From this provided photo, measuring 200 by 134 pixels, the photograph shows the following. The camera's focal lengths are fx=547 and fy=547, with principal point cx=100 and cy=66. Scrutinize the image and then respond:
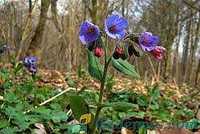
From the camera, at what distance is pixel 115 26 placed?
197cm

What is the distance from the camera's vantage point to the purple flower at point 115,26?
195 centimetres

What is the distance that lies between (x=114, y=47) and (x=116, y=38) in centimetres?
3

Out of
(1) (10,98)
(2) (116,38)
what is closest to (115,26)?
(2) (116,38)

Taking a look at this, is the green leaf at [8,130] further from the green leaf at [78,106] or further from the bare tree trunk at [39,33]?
the bare tree trunk at [39,33]

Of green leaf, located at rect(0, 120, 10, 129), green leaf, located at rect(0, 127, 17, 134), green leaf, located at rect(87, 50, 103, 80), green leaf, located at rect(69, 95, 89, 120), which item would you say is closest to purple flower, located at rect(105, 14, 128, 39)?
green leaf, located at rect(87, 50, 103, 80)

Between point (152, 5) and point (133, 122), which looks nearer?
point (133, 122)

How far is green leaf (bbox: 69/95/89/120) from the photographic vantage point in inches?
78.0

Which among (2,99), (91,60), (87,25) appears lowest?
(2,99)

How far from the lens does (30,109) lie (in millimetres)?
A: 3244

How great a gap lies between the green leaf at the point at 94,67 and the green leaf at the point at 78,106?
0.10 meters

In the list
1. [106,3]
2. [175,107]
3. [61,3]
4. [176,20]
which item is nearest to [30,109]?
[175,107]

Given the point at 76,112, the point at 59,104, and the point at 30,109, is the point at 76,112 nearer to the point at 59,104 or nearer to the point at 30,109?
the point at 30,109

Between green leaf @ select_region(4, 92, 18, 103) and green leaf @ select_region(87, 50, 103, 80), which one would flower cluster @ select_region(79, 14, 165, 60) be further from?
green leaf @ select_region(4, 92, 18, 103)

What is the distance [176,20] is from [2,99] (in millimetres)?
23874
